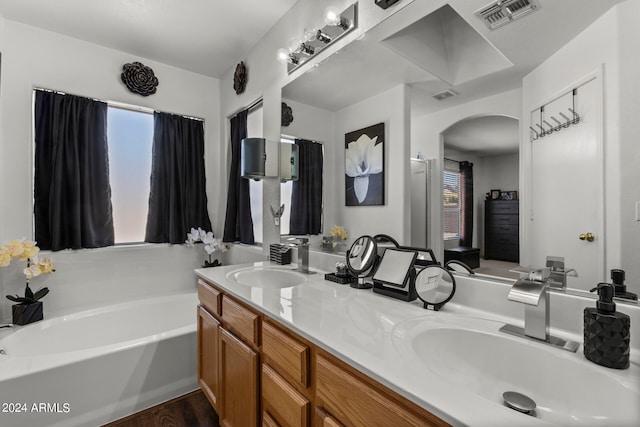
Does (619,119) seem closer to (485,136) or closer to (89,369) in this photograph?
(485,136)

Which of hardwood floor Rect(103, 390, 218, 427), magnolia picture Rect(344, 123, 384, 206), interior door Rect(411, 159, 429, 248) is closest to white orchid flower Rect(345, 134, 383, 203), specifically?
magnolia picture Rect(344, 123, 384, 206)

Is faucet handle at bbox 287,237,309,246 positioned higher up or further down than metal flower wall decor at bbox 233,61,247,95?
further down

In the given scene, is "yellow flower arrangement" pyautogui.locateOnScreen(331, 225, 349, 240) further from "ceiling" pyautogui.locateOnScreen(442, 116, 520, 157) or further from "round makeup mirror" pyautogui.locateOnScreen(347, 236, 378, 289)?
"ceiling" pyautogui.locateOnScreen(442, 116, 520, 157)

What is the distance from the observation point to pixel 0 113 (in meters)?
2.14

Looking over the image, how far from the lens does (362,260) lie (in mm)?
1364

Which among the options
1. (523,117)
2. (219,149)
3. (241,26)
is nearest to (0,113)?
(219,149)

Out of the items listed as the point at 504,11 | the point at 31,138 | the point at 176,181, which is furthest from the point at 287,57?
the point at 31,138

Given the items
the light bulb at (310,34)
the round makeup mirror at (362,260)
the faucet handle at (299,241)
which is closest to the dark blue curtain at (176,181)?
the faucet handle at (299,241)

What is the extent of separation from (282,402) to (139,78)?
117 inches

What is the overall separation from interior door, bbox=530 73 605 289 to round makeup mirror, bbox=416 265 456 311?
0.27m

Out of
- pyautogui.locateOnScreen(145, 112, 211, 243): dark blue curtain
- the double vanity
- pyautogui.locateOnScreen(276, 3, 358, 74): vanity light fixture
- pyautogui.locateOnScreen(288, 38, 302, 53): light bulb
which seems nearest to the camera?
the double vanity

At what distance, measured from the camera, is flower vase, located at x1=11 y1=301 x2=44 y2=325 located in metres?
2.05

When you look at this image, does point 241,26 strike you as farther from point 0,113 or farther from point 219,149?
point 0,113

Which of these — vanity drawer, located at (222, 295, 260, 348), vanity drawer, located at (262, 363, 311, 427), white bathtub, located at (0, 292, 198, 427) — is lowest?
white bathtub, located at (0, 292, 198, 427)
